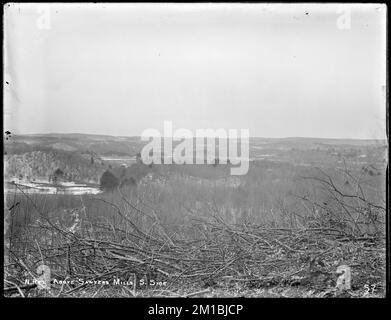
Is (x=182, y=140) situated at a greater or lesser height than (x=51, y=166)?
greater

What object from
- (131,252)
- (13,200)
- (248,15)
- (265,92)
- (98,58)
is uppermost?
(248,15)

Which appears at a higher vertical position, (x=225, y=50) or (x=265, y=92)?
(x=225, y=50)

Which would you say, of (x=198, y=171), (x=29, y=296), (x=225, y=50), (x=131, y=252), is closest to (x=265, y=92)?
(x=225, y=50)

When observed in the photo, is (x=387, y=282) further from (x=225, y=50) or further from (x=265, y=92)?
(x=225, y=50)

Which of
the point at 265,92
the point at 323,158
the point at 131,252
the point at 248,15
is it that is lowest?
the point at 131,252
